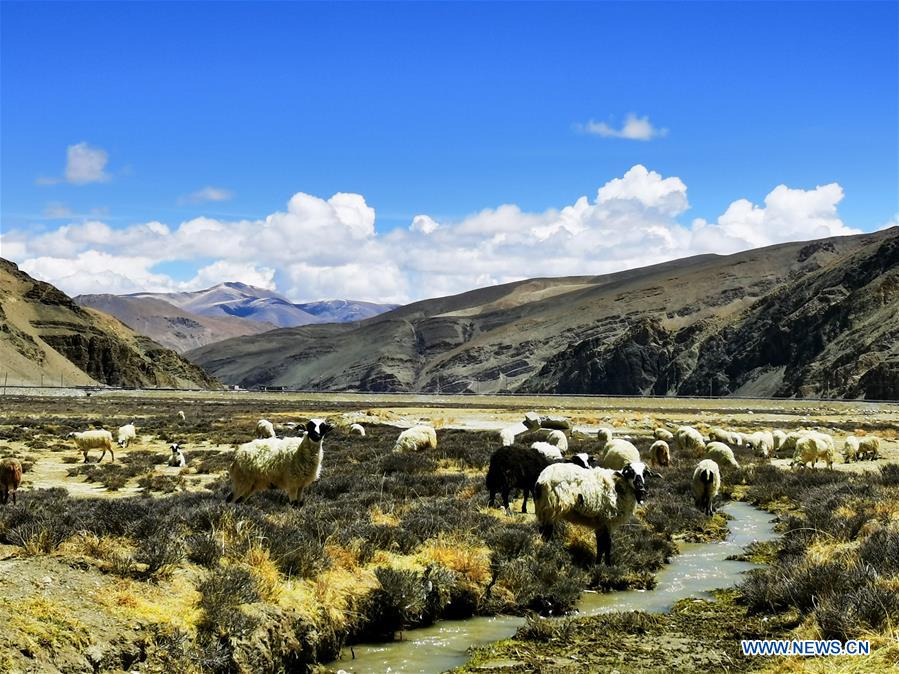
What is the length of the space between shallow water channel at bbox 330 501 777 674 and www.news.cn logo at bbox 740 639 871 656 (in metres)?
2.29

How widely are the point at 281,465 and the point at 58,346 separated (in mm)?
134900

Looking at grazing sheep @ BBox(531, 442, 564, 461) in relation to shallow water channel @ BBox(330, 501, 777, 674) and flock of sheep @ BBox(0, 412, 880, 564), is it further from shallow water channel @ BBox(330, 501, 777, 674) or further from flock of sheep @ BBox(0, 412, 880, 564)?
shallow water channel @ BBox(330, 501, 777, 674)

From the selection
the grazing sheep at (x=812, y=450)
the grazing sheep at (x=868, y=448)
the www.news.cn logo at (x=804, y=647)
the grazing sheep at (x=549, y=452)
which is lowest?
the grazing sheep at (x=868, y=448)

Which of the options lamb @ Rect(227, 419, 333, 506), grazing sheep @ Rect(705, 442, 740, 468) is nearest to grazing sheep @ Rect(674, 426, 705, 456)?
grazing sheep @ Rect(705, 442, 740, 468)

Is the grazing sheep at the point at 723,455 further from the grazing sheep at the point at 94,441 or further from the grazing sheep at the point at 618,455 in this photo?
the grazing sheep at the point at 94,441

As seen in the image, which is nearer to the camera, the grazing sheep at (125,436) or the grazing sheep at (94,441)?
the grazing sheep at (94,441)

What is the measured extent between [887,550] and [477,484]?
10.7 metres

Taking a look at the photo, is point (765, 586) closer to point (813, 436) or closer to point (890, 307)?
point (813, 436)

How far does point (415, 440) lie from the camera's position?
2867 centimetres

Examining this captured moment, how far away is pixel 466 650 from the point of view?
31.4 ft

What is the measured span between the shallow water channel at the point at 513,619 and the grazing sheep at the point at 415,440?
554 inches

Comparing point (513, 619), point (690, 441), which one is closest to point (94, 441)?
point (513, 619)

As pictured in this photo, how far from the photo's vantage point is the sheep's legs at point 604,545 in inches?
511

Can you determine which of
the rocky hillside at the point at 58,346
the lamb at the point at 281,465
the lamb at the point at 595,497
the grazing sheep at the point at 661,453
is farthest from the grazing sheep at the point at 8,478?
the rocky hillside at the point at 58,346
